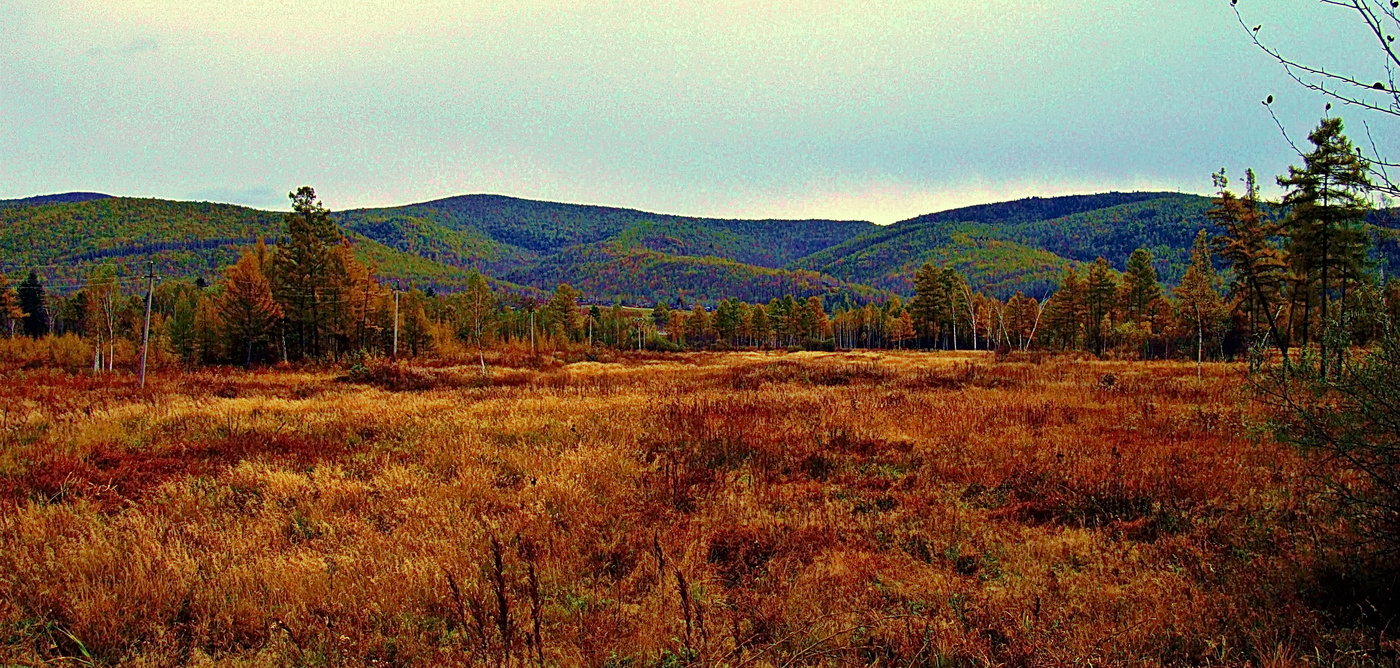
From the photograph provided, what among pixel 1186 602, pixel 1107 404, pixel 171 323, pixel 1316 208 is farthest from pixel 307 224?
pixel 1316 208

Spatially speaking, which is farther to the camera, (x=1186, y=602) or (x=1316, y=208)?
(x=1316, y=208)

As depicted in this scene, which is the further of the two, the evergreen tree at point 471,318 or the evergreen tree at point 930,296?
the evergreen tree at point 930,296

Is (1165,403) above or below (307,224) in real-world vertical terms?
below

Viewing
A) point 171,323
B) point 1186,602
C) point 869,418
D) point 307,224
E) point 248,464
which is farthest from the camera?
point 171,323

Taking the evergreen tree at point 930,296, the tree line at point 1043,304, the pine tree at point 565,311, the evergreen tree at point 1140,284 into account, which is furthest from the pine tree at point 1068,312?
the pine tree at point 565,311

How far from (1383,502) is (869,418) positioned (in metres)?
8.69

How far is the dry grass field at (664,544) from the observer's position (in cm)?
432

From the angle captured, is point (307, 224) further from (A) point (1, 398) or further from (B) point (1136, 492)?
(B) point (1136, 492)

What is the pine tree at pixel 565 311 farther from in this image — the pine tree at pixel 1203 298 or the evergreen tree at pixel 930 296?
the pine tree at pixel 1203 298

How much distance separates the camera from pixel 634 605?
5.02 m

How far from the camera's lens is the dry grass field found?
4316 millimetres

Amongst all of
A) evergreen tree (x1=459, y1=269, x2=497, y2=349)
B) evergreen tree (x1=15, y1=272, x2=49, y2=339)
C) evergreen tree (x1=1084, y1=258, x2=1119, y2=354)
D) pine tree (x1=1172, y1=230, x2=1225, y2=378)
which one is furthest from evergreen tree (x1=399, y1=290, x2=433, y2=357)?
evergreen tree (x1=1084, y1=258, x2=1119, y2=354)

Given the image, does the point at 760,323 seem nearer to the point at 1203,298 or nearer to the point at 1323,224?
the point at 1203,298

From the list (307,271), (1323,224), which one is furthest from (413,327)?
(1323,224)
